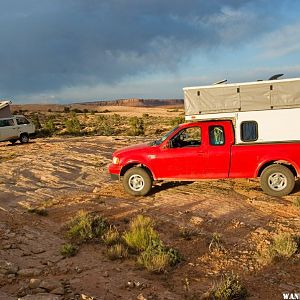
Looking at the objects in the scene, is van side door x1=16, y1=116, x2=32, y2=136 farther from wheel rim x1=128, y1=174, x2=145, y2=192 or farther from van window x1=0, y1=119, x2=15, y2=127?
wheel rim x1=128, y1=174, x2=145, y2=192

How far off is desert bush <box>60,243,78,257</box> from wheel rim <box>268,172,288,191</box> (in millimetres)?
5388

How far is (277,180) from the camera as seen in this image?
33.7 ft

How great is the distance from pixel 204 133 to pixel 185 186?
2.01 meters

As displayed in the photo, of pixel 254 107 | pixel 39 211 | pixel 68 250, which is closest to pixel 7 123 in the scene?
pixel 39 211

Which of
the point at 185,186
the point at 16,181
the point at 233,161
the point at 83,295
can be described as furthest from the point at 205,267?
the point at 16,181

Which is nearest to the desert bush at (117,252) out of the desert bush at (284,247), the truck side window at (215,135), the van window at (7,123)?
the desert bush at (284,247)

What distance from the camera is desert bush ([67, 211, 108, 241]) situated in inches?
305

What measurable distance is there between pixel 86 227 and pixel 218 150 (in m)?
4.08

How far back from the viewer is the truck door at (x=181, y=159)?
34.4 ft

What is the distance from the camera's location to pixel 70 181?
13.4m

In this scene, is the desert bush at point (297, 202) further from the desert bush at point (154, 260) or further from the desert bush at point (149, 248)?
the desert bush at point (154, 260)

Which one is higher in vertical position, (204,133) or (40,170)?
(204,133)

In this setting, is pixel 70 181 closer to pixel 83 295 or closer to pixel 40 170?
pixel 40 170

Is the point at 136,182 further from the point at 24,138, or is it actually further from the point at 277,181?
the point at 24,138
